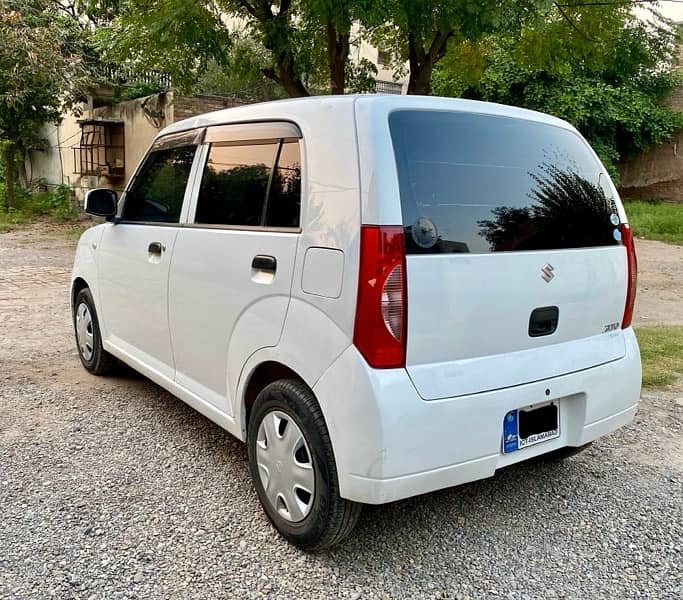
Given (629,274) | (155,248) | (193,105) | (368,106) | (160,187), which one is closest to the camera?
(368,106)

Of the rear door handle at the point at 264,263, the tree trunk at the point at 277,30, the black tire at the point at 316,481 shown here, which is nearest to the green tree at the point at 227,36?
the tree trunk at the point at 277,30

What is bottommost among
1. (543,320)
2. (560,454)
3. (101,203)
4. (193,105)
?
(560,454)

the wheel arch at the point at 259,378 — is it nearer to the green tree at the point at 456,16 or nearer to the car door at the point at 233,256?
the car door at the point at 233,256

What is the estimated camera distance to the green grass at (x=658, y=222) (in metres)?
13.8

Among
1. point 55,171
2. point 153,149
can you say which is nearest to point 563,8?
point 153,149

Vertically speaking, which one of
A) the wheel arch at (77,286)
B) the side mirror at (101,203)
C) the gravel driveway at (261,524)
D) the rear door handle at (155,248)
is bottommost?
the gravel driveway at (261,524)

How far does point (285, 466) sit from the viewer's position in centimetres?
251

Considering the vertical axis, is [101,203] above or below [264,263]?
above

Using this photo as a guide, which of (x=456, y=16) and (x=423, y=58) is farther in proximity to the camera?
(x=423, y=58)

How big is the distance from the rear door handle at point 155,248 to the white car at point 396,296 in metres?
0.23

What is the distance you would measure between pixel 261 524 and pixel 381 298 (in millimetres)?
1253

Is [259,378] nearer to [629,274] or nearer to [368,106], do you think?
A: [368,106]

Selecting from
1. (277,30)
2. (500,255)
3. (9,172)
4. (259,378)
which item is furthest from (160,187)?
(9,172)

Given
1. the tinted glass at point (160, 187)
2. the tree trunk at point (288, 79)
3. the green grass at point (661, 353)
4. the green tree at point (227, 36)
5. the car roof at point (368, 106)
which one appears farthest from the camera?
the tree trunk at point (288, 79)
